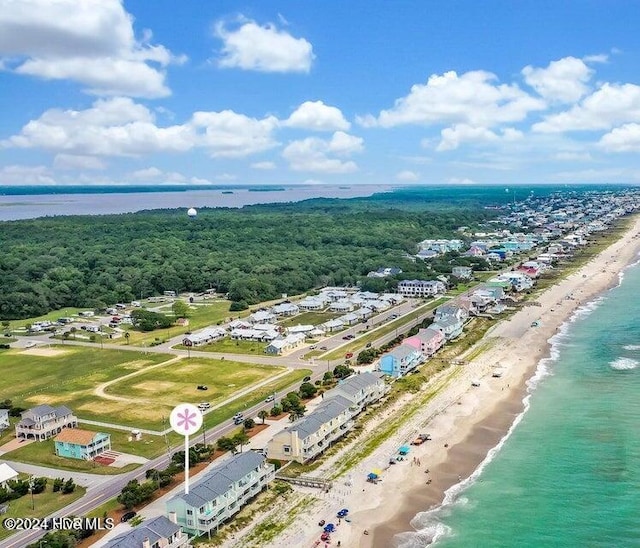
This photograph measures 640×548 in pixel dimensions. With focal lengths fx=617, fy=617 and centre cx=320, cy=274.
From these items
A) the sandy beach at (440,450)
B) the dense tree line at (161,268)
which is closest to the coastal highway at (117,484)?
the sandy beach at (440,450)

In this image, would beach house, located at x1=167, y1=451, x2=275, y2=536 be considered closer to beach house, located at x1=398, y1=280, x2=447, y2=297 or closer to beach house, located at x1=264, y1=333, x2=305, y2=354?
beach house, located at x1=264, y1=333, x2=305, y2=354

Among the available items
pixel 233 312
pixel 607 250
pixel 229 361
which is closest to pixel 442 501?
pixel 229 361

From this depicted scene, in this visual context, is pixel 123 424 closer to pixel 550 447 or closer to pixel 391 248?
pixel 550 447

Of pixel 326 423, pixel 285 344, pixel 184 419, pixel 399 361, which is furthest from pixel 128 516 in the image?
pixel 285 344

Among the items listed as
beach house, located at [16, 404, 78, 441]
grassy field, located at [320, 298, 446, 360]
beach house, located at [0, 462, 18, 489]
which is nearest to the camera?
beach house, located at [0, 462, 18, 489]

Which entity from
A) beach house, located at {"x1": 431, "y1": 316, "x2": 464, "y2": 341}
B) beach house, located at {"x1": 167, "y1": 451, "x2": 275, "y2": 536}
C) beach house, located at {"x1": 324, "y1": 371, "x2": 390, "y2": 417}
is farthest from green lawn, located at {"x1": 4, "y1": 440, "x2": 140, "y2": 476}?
beach house, located at {"x1": 431, "y1": 316, "x2": 464, "y2": 341}
